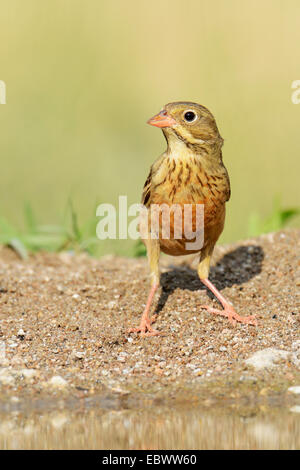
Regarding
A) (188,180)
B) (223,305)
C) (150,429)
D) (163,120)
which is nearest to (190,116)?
(163,120)

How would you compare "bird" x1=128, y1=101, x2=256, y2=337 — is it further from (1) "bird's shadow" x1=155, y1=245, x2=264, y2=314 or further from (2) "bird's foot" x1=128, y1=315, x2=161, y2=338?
(1) "bird's shadow" x1=155, y1=245, x2=264, y2=314

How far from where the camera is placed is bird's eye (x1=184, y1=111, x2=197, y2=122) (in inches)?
208

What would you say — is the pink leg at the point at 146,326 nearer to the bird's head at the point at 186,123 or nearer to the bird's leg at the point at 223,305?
the bird's leg at the point at 223,305

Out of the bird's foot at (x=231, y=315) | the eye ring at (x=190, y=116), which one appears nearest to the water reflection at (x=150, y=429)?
the bird's foot at (x=231, y=315)

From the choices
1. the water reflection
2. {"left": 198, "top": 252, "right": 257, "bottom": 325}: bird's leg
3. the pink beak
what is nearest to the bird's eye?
the pink beak

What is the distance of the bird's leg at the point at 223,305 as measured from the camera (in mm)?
5316

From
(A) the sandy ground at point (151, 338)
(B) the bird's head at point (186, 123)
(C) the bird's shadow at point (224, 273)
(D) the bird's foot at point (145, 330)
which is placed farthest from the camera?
(C) the bird's shadow at point (224, 273)

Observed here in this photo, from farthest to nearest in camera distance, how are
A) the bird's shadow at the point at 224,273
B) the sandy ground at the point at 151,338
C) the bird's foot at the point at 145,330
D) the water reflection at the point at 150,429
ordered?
the bird's shadow at the point at 224,273 → the bird's foot at the point at 145,330 → the sandy ground at the point at 151,338 → the water reflection at the point at 150,429

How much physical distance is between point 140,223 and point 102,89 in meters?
6.33

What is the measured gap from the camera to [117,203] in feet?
29.5

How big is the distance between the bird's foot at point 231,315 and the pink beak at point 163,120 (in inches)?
50.3

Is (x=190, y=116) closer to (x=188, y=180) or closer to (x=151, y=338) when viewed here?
(x=188, y=180)

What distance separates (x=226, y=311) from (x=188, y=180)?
930mm
